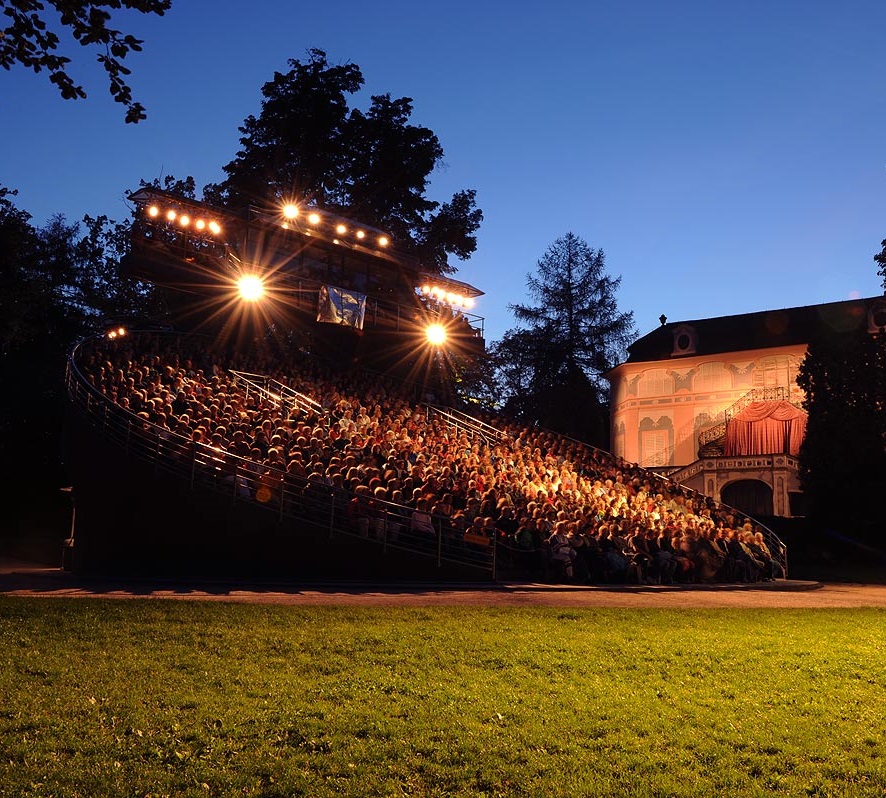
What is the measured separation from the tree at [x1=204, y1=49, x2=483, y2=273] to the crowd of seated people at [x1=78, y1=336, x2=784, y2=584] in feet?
72.4

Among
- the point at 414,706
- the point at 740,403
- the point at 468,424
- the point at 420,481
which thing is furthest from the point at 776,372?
the point at 414,706

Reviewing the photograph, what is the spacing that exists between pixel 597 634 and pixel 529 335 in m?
48.6

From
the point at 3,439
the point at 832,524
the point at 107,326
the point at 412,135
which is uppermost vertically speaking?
the point at 412,135

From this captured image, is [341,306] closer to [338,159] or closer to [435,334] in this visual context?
[435,334]

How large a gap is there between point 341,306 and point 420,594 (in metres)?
21.0

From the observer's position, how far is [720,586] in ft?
64.1

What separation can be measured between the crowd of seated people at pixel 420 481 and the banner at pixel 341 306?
6318 millimetres

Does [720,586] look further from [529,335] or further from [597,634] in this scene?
[529,335]

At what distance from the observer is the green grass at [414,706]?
6398mm

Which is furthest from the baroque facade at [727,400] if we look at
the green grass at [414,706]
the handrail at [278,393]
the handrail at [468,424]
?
the green grass at [414,706]

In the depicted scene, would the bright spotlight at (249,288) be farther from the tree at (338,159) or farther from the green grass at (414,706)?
the green grass at (414,706)

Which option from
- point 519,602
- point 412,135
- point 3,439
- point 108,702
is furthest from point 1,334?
point 412,135

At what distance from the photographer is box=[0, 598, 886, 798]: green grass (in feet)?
21.0

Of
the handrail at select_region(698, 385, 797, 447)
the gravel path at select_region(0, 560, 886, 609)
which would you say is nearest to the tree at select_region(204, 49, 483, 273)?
the handrail at select_region(698, 385, 797, 447)
